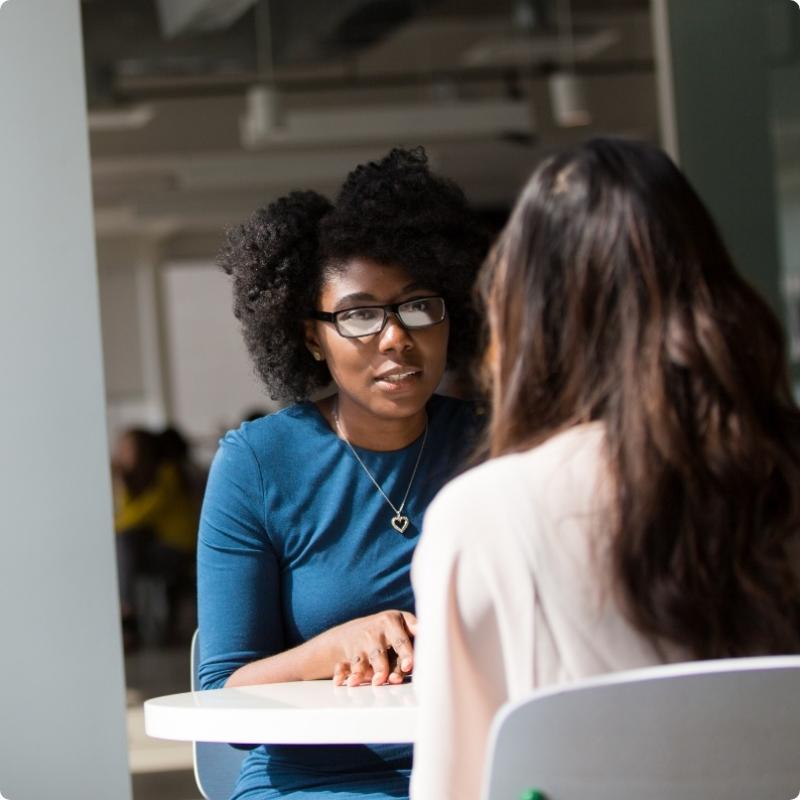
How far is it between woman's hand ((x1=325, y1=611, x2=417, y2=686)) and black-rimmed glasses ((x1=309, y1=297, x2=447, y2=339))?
0.49m

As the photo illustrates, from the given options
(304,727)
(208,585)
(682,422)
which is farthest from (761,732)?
(208,585)

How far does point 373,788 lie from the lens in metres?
2.03

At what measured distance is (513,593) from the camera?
1298mm

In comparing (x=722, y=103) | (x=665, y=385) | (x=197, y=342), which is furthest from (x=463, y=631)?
(x=197, y=342)

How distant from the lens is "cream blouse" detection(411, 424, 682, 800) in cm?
130

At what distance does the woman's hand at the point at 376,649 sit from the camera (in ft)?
6.30

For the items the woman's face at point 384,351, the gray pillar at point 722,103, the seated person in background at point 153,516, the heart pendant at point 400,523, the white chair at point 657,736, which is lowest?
the seated person in background at point 153,516

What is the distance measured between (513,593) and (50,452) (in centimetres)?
133

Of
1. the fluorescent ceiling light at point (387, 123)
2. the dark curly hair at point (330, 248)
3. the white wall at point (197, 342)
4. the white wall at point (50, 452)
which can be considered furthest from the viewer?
the white wall at point (197, 342)

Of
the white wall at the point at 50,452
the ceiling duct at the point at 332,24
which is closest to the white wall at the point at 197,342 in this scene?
the ceiling duct at the point at 332,24

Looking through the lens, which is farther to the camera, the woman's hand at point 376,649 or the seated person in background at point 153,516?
the seated person in background at point 153,516

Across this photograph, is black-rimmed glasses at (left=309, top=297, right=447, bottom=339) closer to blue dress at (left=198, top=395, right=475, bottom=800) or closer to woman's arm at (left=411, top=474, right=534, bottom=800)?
blue dress at (left=198, top=395, right=475, bottom=800)

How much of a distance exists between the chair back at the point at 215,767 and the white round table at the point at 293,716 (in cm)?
57

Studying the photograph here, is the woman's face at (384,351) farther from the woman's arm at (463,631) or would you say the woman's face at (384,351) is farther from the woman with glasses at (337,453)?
the woman's arm at (463,631)
